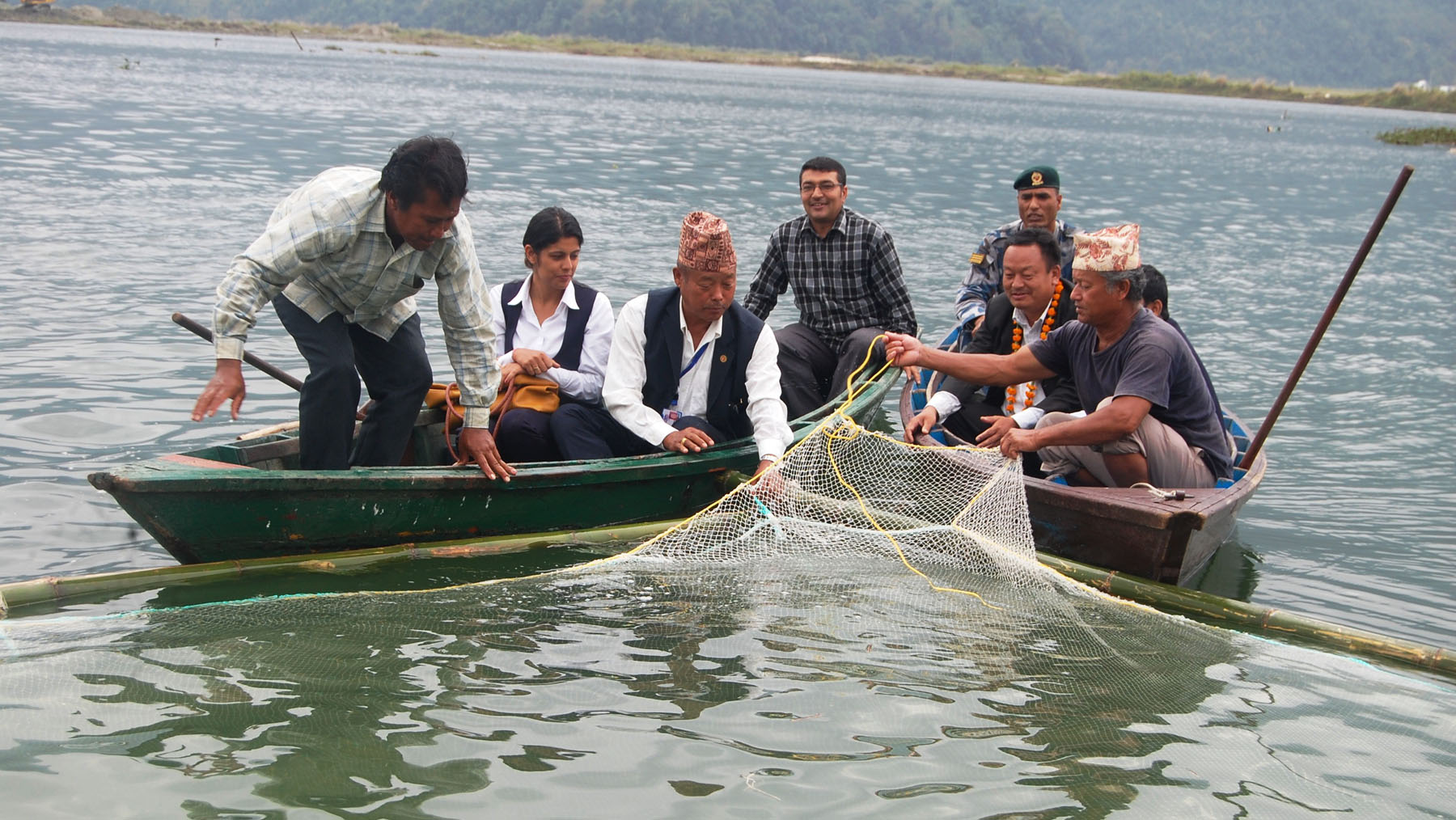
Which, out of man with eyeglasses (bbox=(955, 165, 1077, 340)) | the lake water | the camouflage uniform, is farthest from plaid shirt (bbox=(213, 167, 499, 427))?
the camouflage uniform

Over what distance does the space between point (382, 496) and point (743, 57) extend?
355 feet

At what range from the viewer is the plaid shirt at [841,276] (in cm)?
748

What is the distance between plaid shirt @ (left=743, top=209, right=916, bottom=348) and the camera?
7.48 meters

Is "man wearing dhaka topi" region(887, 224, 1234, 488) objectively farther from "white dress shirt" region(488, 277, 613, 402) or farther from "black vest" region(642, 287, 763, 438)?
"white dress shirt" region(488, 277, 613, 402)

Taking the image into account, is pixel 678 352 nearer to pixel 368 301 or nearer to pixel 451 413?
pixel 451 413

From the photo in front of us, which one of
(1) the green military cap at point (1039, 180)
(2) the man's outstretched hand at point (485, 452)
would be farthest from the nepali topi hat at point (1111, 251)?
(2) the man's outstretched hand at point (485, 452)

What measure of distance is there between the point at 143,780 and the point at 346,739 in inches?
21.1

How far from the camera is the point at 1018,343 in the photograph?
6562 mm

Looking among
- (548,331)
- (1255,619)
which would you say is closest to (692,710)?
(1255,619)

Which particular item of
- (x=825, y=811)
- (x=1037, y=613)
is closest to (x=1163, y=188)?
(x=1037, y=613)

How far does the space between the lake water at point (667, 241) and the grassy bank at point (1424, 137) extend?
2.85 meters

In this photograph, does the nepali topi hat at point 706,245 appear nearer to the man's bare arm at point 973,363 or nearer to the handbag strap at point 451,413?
the man's bare arm at point 973,363

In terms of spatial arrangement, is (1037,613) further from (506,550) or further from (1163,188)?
(1163,188)

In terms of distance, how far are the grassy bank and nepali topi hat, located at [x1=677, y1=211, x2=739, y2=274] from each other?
51204 mm
